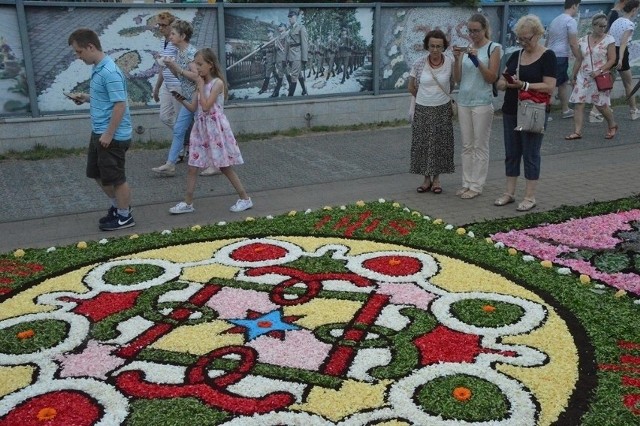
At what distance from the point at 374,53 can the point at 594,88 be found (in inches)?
150

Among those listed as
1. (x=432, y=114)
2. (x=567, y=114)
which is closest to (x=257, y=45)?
(x=432, y=114)

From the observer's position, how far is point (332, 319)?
4.65 metres

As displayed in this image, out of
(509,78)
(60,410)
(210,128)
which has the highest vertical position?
(509,78)

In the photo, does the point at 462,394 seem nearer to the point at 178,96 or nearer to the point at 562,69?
the point at 178,96

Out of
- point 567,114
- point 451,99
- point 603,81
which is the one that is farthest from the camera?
point 567,114

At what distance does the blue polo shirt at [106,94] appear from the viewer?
21.0 ft

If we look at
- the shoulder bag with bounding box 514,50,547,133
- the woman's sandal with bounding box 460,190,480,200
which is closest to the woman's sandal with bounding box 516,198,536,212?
the woman's sandal with bounding box 460,190,480,200

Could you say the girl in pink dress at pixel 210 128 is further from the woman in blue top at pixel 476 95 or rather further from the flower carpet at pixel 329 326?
the woman in blue top at pixel 476 95

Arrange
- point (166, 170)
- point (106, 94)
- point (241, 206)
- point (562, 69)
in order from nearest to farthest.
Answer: point (106, 94), point (241, 206), point (166, 170), point (562, 69)

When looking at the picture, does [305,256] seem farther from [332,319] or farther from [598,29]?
[598,29]

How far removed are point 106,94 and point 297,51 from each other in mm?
5648

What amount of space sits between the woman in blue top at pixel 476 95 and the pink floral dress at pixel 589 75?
4035mm

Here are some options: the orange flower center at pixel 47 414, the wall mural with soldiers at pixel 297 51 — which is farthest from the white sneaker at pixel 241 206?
the wall mural with soldiers at pixel 297 51

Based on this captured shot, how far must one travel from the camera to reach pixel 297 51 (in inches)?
459
